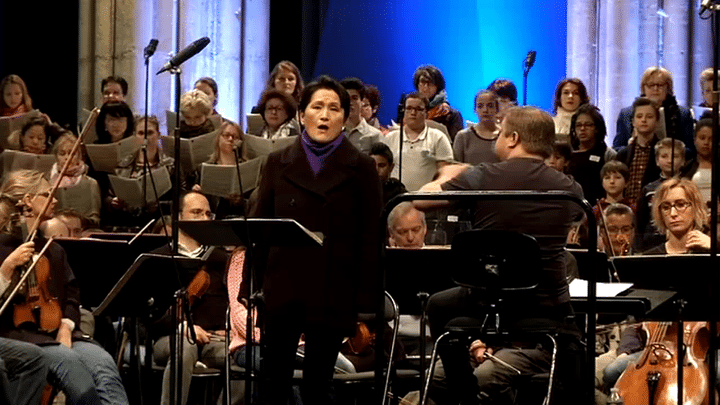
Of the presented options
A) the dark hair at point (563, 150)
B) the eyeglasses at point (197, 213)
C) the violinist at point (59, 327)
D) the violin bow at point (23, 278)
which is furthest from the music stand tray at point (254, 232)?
the dark hair at point (563, 150)

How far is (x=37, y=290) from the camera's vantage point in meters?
7.27

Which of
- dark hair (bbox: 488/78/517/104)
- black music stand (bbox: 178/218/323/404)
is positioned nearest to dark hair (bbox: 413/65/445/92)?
dark hair (bbox: 488/78/517/104)

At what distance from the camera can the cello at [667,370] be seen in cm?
684

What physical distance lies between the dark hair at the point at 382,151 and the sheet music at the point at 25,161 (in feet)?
8.28

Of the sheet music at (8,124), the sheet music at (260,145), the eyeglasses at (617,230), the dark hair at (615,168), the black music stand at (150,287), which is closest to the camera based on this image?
the black music stand at (150,287)

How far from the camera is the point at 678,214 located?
7.78 meters

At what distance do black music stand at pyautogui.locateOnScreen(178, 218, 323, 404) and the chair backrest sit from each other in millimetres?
591

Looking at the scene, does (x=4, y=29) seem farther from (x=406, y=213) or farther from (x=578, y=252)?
(x=578, y=252)

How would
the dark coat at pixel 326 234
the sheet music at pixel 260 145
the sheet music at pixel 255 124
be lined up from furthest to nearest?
1. the sheet music at pixel 255 124
2. the sheet music at pixel 260 145
3. the dark coat at pixel 326 234

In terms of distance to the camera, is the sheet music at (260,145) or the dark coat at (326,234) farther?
the sheet music at (260,145)

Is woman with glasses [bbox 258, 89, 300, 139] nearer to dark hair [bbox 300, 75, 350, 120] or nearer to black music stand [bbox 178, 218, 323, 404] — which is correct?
dark hair [bbox 300, 75, 350, 120]

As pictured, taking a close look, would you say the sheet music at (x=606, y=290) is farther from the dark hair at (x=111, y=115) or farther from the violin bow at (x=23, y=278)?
the dark hair at (x=111, y=115)

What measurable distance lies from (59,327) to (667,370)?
317 centimetres

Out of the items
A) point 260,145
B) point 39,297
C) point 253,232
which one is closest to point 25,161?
point 260,145
